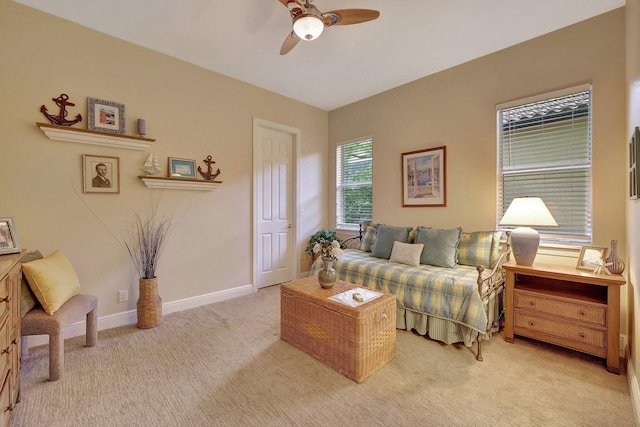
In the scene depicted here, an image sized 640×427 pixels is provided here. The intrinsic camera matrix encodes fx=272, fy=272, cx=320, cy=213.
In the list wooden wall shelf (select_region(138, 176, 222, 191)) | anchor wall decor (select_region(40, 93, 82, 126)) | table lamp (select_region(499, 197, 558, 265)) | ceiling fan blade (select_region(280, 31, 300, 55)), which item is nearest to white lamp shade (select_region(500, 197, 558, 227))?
table lamp (select_region(499, 197, 558, 265))

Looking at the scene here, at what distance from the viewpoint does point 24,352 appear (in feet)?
7.01

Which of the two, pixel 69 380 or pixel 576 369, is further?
pixel 576 369

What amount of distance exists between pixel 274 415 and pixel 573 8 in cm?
384

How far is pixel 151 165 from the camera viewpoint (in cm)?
284

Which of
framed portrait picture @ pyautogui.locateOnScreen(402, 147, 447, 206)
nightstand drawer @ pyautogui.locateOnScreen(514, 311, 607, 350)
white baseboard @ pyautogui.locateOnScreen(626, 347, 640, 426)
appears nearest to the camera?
white baseboard @ pyautogui.locateOnScreen(626, 347, 640, 426)

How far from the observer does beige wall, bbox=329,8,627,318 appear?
2.32 meters

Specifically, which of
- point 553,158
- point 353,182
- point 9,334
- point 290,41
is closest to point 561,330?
point 553,158

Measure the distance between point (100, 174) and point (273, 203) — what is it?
2082mm

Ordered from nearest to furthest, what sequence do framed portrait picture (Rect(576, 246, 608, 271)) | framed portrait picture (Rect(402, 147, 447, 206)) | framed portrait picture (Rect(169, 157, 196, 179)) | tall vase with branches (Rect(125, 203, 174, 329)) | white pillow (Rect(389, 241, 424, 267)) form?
1. framed portrait picture (Rect(576, 246, 608, 271))
2. tall vase with branches (Rect(125, 203, 174, 329))
3. white pillow (Rect(389, 241, 424, 267))
4. framed portrait picture (Rect(169, 157, 196, 179))
5. framed portrait picture (Rect(402, 147, 447, 206))

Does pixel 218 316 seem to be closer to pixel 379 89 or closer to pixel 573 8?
pixel 379 89

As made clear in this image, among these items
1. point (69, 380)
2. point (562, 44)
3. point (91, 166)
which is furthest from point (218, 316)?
point (562, 44)

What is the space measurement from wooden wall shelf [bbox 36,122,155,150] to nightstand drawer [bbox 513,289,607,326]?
3839 mm

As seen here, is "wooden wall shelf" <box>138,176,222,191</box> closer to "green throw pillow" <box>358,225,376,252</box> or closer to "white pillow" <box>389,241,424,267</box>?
"green throw pillow" <box>358,225,376,252</box>

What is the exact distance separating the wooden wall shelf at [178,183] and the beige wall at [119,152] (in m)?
0.07
